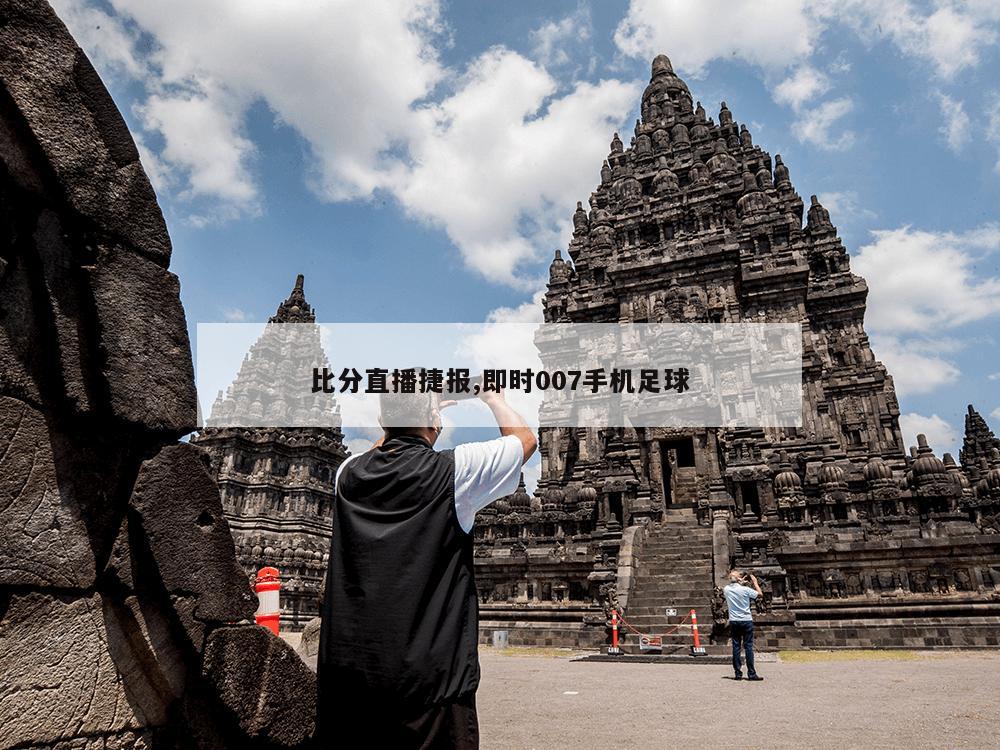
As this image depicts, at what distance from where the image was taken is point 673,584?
56.9 feet

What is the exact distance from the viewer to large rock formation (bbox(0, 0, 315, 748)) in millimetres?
2354

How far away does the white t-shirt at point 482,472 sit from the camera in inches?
97.0

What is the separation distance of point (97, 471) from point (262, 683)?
3.83ft

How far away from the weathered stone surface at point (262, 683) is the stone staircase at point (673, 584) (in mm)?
13111

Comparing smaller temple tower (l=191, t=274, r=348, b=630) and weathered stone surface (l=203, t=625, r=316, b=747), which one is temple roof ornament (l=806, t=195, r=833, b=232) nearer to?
smaller temple tower (l=191, t=274, r=348, b=630)

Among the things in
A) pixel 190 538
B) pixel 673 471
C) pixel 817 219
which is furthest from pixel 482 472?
pixel 817 219

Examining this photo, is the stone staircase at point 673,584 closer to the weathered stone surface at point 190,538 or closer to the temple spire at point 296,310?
the weathered stone surface at point 190,538

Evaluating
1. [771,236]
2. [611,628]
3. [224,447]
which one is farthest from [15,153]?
[224,447]

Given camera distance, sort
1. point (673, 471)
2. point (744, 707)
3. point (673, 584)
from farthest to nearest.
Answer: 1. point (673, 471)
2. point (673, 584)
3. point (744, 707)

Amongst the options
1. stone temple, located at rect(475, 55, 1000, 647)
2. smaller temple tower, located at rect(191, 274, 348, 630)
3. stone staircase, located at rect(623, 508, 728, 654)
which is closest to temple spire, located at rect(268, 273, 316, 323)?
smaller temple tower, located at rect(191, 274, 348, 630)

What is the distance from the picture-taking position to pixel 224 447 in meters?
47.9

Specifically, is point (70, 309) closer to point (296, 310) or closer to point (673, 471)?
point (673, 471)

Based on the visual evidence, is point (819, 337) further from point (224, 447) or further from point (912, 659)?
point (224, 447)

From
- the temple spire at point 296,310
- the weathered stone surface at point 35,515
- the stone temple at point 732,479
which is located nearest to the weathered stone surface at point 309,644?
the weathered stone surface at point 35,515
